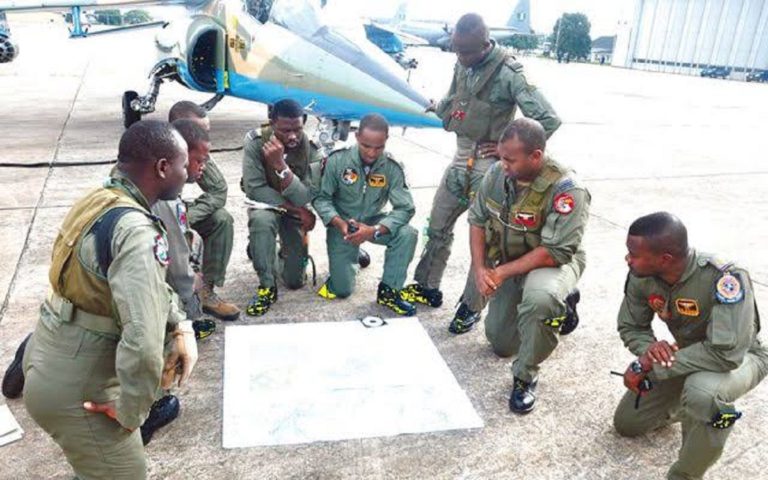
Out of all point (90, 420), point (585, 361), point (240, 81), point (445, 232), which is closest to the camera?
point (90, 420)

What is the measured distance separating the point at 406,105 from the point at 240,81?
2.54 m

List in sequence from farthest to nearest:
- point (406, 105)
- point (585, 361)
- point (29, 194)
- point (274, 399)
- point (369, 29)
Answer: point (369, 29)
point (406, 105)
point (29, 194)
point (585, 361)
point (274, 399)

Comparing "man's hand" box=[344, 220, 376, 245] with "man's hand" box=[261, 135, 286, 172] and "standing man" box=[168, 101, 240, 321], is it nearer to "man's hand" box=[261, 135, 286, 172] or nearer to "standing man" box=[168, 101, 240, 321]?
"man's hand" box=[261, 135, 286, 172]

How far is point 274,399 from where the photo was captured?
2.78 m

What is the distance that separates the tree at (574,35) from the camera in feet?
214

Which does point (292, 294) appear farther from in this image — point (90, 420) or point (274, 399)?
point (90, 420)

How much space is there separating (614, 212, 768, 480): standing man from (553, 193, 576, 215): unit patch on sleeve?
0.52 m

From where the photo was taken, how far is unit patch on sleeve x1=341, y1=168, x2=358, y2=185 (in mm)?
3869

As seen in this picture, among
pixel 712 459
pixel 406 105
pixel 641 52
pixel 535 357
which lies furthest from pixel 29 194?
pixel 641 52

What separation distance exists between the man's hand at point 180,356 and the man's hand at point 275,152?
1754mm

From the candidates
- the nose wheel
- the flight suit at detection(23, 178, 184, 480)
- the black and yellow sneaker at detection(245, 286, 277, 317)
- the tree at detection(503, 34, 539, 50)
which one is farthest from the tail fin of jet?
the flight suit at detection(23, 178, 184, 480)

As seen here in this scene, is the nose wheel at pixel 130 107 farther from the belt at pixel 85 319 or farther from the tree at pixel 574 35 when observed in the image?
the tree at pixel 574 35

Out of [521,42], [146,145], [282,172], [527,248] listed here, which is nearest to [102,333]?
[146,145]

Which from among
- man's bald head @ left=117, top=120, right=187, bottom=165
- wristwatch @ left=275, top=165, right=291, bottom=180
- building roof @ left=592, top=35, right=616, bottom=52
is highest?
man's bald head @ left=117, top=120, right=187, bottom=165
